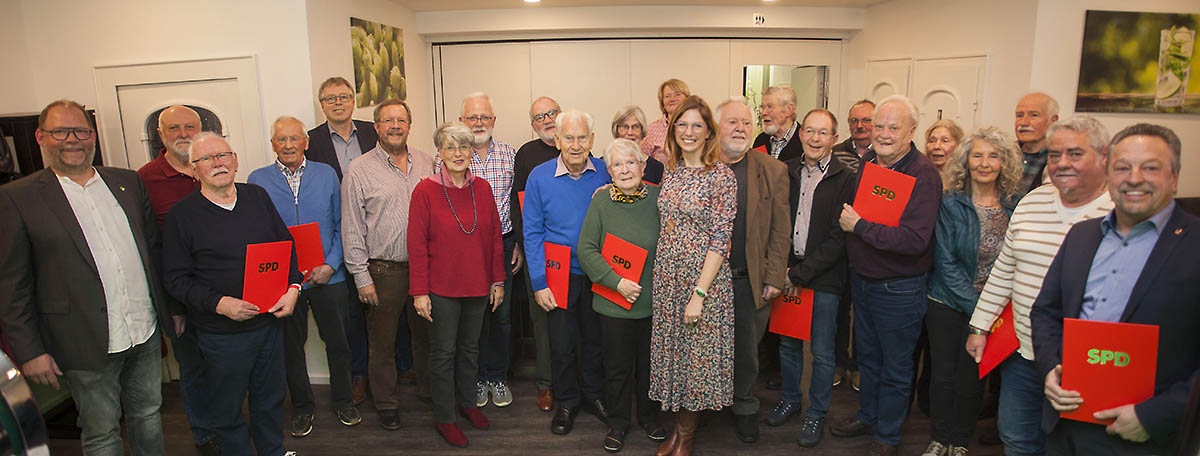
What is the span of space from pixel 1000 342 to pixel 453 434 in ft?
7.86

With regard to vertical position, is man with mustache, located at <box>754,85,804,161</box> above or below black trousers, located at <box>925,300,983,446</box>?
above

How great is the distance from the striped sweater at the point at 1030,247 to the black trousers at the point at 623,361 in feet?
4.52

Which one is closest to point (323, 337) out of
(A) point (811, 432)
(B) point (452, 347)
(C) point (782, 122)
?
(B) point (452, 347)

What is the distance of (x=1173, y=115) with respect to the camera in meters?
4.50

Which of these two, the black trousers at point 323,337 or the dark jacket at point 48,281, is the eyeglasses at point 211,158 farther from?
the black trousers at point 323,337

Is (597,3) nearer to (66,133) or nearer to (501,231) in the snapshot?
(501,231)

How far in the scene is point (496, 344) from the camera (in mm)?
3482

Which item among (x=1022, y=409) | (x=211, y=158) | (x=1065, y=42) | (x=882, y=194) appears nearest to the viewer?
(x=1022, y=409)

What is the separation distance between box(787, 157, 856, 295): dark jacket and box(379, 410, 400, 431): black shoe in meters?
2.15

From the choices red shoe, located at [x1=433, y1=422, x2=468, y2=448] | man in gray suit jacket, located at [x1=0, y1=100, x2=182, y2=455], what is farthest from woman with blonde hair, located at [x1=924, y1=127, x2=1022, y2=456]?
man in gray suit jacket, located at [x1=0, y1=100, x2=182, y2=455]

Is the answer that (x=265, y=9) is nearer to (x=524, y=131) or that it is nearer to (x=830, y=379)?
(x=524, y=131)

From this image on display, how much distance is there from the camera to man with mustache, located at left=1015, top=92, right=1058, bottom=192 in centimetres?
306

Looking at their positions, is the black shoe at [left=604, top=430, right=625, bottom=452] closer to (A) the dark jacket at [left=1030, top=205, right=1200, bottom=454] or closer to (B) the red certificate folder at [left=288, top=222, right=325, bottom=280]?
(B) the red certificate folder at [left=288, top=222, right=325, bottom=280]

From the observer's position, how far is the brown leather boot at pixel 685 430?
279 centimetres
